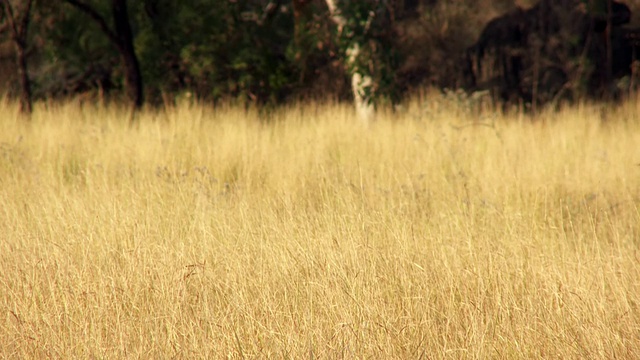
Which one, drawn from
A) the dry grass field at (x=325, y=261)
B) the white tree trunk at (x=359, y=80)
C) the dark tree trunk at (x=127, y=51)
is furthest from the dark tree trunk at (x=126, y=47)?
the dry grass field at (x=325, y=261)

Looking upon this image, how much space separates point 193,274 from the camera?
376 centimetres

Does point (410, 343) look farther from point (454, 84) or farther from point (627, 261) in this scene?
point (454, 84)

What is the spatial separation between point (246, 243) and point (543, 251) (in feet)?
5.30

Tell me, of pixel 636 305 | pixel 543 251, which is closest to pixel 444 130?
pixel 543 251

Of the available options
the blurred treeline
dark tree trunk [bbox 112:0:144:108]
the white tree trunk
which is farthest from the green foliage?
dark tree trunk [bbox 112:0:144:108]

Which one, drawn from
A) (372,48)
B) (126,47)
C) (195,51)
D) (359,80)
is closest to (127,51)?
(126,47)

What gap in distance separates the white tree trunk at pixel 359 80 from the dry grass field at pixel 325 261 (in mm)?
3154

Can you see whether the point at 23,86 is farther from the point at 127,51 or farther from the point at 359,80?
the point at 359,80

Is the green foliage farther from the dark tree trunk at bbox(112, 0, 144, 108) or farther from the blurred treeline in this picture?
the dark tree trunk at bbox(112, 0, 144, 108)

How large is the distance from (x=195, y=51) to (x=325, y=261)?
428 inches

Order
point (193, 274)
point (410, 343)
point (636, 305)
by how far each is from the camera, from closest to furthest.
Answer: point (410, 343)
point (636, 305)
point (193, 274)

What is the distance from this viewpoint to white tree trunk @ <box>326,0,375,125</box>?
9.98 m

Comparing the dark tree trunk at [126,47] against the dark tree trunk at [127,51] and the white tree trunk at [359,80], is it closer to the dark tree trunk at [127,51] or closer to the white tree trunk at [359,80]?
the dark tree trunk at [127,51]

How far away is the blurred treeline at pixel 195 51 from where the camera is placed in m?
13.6
